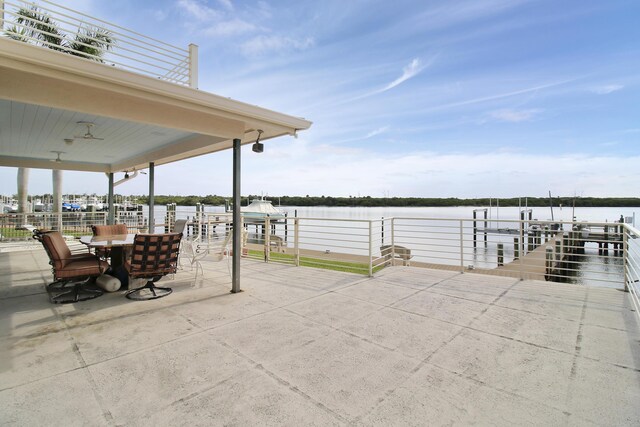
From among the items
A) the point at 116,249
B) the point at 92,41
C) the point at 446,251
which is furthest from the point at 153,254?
the point at 92,41

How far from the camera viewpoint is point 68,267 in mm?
4301

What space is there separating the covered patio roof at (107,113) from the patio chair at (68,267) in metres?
1.73

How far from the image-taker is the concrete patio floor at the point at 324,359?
1.96 metres

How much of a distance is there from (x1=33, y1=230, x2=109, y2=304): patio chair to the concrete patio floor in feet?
0.94

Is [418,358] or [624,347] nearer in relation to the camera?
[418,358]

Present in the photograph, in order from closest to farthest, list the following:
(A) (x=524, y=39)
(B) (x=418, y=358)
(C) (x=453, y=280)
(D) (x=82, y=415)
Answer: (D) (x=82, y=415) < (B) (x=418, y=358) < (C) (x=453, y=280) < (A) (x=524, y=39)

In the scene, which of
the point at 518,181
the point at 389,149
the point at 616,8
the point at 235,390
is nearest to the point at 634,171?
the point at 518,181

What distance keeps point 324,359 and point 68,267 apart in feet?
12.8

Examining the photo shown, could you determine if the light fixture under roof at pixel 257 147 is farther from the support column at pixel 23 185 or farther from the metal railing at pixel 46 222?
the support column at pixel 23 185

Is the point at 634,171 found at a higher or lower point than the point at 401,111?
lower

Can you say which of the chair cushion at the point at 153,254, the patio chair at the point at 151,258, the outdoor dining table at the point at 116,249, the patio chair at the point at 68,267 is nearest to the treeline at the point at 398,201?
the outdoor dining table at the point at 116,249

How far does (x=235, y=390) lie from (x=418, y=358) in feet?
4.95

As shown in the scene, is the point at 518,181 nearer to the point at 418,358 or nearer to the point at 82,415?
the point at 418,358

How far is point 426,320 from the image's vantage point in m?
3.56
